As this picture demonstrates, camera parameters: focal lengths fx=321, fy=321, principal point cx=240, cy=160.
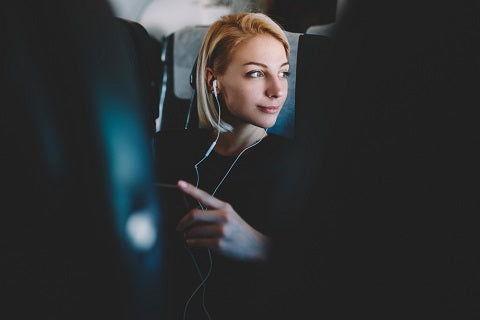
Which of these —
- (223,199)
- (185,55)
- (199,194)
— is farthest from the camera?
(185,55)

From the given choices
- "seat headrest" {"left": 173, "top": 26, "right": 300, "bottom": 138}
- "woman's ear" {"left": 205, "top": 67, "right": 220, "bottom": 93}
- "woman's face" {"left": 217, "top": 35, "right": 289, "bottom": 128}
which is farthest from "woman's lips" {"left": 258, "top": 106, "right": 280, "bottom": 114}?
"seat headrest" {"left": 173, "top": 26, "right": 300, "bottom": 138}

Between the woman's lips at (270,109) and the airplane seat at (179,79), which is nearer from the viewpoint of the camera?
the woman's lips at (270,109)

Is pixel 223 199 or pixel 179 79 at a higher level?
pixel 179 79

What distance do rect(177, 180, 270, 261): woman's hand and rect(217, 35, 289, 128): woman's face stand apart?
139mm

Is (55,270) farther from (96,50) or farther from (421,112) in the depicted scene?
(421,112)

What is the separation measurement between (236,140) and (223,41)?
0.15m

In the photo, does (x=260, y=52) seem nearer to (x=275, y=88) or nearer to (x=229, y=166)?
(x=275, y=88)

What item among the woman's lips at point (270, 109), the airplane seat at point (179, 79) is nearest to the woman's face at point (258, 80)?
the woman's lips at point (270, 109)

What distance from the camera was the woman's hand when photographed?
32 centimetres

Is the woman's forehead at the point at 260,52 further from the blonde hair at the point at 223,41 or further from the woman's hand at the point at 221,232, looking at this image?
the woman's hand at the point at 221,232

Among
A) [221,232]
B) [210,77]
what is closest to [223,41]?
[210,77]

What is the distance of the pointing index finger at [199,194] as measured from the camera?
32cm

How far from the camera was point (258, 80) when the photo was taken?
406 millimetres

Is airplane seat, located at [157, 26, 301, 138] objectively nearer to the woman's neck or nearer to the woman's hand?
the woman's neck
